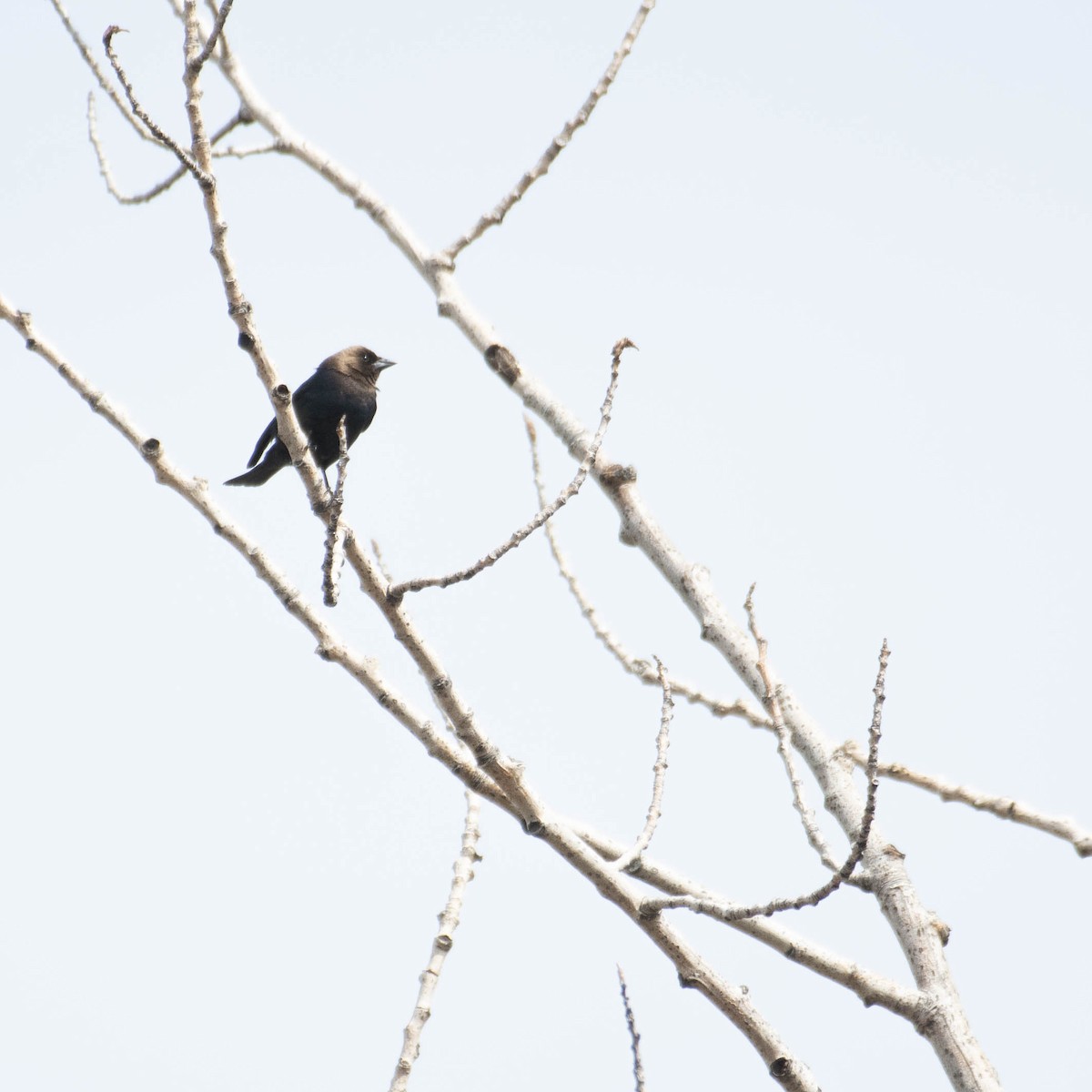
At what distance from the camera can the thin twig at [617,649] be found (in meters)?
4.19

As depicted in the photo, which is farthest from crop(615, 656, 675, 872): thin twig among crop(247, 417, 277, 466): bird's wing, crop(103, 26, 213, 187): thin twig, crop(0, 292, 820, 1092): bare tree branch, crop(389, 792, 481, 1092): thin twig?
crop(247, 417, 277, 466): bird's wing

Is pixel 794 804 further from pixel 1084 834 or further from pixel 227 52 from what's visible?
pixel 227 52

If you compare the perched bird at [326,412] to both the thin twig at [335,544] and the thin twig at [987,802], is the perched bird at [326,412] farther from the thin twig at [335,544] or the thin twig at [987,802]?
the thin twig at [335,544]

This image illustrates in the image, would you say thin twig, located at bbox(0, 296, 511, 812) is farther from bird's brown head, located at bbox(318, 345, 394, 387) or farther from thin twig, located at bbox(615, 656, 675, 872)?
bird's brown head, located at bbox(318, 345, 394, 387)

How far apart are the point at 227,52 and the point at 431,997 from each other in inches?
139

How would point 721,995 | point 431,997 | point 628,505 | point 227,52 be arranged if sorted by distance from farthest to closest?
point 227,52 → point 628,505 → point 431,997 → point 721,995

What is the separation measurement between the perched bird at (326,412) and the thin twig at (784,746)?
3.48m

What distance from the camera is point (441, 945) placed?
364 centimetres

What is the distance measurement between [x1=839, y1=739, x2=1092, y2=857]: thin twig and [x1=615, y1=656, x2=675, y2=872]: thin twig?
1.94 ft

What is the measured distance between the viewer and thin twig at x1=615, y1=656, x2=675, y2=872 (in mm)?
2949

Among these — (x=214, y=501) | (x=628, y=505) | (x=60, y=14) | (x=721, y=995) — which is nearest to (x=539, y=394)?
(x=628, y=505)

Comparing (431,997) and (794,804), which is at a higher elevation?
(794,804)

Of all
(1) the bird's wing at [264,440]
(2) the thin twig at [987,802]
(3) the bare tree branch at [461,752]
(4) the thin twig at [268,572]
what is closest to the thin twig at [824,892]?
(3) the bare tree branch at [461,752]

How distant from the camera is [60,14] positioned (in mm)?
4023
